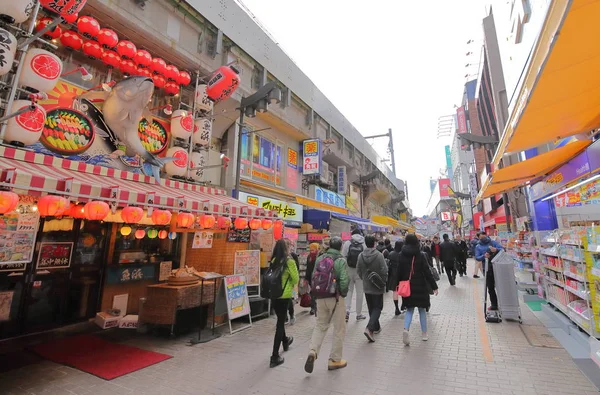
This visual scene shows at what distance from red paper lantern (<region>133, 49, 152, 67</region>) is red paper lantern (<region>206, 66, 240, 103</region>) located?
1825 millimetres

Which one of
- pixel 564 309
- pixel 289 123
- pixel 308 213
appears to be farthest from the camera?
pixel 289 123

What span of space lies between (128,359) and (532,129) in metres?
8.63

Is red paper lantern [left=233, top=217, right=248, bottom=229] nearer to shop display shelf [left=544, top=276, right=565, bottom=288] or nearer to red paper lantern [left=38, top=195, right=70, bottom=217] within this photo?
red paper lantern [left=38, top=195, right=70, bottom=217]

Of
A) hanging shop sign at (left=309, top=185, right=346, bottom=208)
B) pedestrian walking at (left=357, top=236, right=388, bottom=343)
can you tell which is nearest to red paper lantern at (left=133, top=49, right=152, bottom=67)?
pedestrian walking at (left=357, top=236, right=388, bottom=343)

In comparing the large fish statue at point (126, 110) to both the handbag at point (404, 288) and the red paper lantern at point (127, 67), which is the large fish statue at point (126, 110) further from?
the handbag at point (404, 288)

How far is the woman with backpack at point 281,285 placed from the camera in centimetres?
501

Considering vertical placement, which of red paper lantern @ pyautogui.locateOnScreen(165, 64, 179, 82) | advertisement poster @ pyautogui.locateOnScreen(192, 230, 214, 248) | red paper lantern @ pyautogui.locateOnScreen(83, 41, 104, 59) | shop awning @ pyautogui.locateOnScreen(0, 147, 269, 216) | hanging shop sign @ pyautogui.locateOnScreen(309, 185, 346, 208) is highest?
red paper lantern @ pyautogui.locateOnScreen(165, 64, 179, 82)

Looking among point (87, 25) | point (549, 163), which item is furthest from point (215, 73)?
point (549, 163)

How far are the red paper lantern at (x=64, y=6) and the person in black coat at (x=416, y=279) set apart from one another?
8.06 meters

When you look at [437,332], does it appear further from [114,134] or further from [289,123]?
[289,123]

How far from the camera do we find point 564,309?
6156 millimetres

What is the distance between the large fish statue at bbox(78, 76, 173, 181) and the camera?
679cm

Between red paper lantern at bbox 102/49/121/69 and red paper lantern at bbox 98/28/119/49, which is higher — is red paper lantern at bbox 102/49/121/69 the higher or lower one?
the lower one

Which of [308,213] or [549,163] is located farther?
[308,213]
